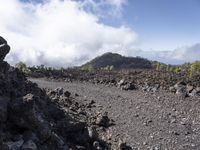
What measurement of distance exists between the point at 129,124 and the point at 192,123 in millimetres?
2790

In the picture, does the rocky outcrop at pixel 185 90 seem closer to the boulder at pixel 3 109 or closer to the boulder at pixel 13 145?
the boulder at pixel 3 109

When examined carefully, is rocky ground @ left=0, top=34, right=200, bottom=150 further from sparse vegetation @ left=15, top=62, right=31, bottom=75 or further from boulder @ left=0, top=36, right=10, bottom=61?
sparse vegetation @ left=15, top=62, right=31, bottom=75

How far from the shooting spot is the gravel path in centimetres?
1656

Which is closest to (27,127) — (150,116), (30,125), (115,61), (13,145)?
(30,125)

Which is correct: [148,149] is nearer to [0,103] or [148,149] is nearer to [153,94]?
[0,103]

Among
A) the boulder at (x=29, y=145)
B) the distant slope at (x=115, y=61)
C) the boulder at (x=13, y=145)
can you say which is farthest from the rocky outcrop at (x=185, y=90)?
the distant slope at (x=115, y=61)

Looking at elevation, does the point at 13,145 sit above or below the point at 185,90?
below

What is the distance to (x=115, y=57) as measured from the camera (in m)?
72.1

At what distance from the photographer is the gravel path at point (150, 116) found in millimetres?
16562

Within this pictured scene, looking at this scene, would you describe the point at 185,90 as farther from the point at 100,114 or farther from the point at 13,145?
the point at 13,145

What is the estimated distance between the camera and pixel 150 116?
65.7ft

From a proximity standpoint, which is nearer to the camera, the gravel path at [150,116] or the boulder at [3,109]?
the boulder at [3,109]

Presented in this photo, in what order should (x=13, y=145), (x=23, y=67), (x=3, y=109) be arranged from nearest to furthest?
(x=13, y=145), (x=3, y=109), (x=23, y=67)

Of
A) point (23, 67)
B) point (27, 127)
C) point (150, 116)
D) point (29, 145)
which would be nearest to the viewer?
point (29, 145)
